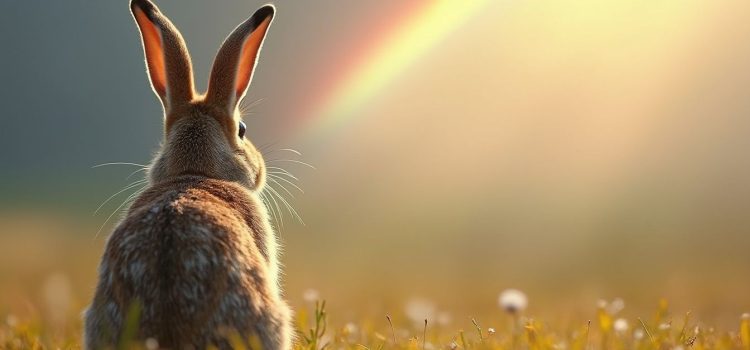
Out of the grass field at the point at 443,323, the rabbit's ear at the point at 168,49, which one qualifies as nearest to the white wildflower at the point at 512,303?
the grass field at the point at 443,323

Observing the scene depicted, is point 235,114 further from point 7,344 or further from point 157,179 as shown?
point 7,344

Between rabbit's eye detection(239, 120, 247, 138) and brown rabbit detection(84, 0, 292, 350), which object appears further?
rabbit's eye detection(239, 120, 247, 138)

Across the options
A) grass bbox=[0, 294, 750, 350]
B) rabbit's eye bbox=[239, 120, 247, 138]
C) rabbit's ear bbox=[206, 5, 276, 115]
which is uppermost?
rabbit's ear bbox=[206, 5, 276, 115]

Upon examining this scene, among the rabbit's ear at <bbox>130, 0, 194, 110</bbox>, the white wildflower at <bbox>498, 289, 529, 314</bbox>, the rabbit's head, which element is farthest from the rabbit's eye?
the white wildflower at <bbox>498, 289, 529, 314</bbox>

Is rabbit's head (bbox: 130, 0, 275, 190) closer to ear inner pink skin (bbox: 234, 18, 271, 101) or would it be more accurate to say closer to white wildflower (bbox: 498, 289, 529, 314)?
ear inner pink skin (bbox: 234, 18, 271, 101)

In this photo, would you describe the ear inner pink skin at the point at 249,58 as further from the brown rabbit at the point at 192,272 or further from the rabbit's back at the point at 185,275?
the rabbit's back at the point at 185,275

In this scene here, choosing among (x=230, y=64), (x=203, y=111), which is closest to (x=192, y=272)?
(x=203, y=111)

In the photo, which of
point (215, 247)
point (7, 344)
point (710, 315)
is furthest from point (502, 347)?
point (710, 315)
